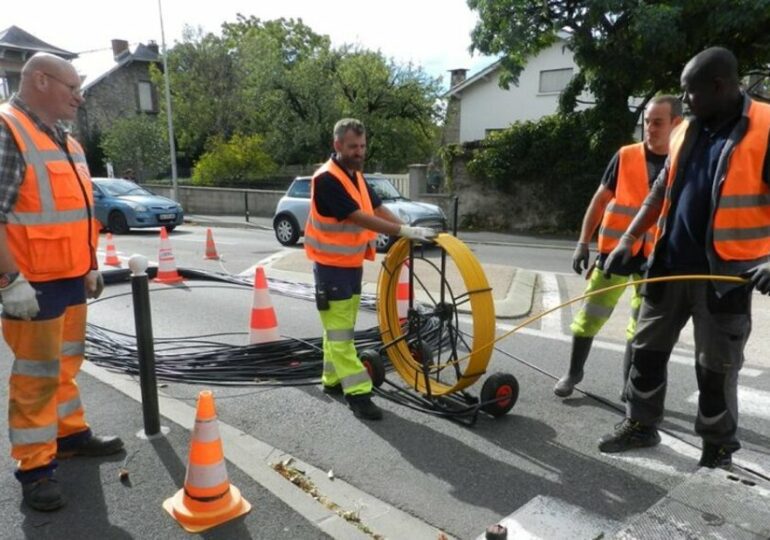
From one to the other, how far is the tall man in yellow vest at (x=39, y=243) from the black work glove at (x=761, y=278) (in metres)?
3.24

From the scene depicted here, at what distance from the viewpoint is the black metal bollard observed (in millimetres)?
3494

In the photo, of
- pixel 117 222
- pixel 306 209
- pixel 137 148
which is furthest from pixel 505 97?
pixel 117 222

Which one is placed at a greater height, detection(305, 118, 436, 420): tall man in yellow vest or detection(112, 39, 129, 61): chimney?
detection(112, 39, 129, 61): chimney

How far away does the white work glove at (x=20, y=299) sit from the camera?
262 cm

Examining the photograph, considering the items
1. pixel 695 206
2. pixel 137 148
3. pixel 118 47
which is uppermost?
pixel 118 47

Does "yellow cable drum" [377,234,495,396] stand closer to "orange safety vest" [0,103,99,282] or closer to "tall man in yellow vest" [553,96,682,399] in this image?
"tall man in yellow vest" [553,96,682,399]

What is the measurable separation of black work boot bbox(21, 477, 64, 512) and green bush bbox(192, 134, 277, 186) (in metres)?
25.1

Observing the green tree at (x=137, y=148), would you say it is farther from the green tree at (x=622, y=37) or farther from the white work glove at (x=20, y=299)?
the white work glove at (x=20, y=299)

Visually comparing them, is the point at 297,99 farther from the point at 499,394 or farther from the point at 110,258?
the point at 499,394

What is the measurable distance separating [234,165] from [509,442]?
82.6ft

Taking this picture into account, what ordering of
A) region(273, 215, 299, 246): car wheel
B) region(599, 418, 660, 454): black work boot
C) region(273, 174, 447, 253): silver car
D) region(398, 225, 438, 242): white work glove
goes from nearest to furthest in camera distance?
1. region(599, 418, 660, 454): black work boot
2. region(398, 225, 438, 242): white work glove
3. region(273, 174, 447, 253): silver car
4. region(273, 215, 299, 246): car wheel

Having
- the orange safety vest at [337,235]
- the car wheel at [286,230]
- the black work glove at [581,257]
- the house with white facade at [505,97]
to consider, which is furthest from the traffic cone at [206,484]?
the house with white facade at [505,97]

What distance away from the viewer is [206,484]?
110 inches

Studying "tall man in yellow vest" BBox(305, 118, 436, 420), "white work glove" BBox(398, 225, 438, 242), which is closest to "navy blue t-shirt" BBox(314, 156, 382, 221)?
"tall man in yellow vest" BBox(305, 118, 436, 420)
